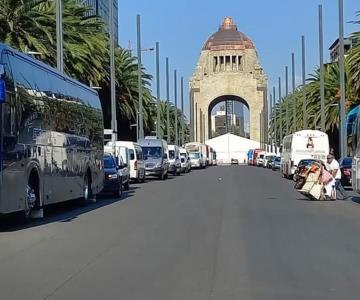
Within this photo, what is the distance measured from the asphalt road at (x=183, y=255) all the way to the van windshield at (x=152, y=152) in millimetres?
30215

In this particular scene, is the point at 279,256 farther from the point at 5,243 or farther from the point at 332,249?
the point at 5,243

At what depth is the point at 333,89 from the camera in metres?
70.6

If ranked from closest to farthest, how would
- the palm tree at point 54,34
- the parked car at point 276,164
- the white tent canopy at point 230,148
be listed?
the palm tree at point 54,34 < the parked car at point 276,164 < the white tent canopy at point 230,148

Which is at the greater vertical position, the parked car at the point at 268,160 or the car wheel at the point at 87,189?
the parked car at the point at 268,160

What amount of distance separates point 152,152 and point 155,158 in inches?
31.4

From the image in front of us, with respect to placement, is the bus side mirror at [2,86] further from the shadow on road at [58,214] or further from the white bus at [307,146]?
the white bus at [307,146]

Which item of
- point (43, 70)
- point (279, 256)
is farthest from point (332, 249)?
point (43, 70)

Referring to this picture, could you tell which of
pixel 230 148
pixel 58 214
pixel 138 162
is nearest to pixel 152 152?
pixel 138 162

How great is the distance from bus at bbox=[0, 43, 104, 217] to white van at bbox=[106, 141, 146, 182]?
56.5 ft

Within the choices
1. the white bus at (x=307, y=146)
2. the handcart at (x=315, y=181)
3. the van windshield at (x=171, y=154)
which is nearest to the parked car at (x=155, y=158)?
the van windshield at (x=171, y=154)

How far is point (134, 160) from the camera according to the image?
44906 mm

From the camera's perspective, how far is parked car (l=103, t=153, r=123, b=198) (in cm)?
3134

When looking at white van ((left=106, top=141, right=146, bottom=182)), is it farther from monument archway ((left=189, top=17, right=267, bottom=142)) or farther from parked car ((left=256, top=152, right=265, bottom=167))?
monument archway ((left=189, top=17, right=267, bottom=142))

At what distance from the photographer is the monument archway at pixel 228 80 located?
527 feet
